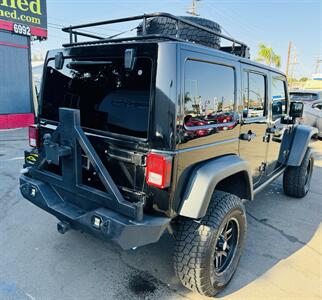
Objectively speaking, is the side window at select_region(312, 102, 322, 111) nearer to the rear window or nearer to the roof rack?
the rear window

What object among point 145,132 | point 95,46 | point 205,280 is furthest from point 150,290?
point 95,46

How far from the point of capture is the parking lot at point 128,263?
251 centimetres

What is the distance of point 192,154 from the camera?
2.21 m

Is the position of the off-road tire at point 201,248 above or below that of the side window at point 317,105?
below

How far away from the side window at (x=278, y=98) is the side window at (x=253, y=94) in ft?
1.21

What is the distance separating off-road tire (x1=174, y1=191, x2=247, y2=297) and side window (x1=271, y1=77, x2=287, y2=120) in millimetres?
1835

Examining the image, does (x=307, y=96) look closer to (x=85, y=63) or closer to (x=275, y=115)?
(x=275, y=115)

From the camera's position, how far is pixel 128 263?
9.45 feet

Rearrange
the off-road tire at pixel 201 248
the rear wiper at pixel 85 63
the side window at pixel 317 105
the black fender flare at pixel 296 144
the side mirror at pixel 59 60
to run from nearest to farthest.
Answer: the off-road tire at pixel 201 248 → the rear wiper at pixel 85 63 → the side mirror at pixel 59 60 → the black fender flare at pixel 296 144 → the side window at pixel 317 105

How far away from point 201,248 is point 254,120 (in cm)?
158

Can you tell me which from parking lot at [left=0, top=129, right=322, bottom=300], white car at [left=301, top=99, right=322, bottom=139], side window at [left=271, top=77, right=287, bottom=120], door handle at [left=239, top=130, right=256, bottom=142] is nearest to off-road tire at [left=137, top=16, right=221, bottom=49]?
door handle at [left=239, top=130, right=256, bottom=142]

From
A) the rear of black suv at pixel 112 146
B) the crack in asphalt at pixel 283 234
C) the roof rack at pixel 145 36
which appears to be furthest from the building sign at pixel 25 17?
the crack in asphalt at pixel 283 234

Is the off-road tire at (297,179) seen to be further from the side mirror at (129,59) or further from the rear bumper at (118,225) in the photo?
the side mirror at (129,59)

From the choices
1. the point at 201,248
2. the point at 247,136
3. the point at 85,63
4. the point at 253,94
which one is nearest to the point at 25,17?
the point at 85,63
